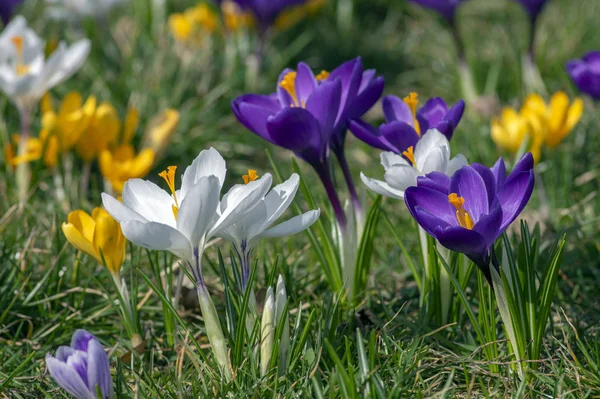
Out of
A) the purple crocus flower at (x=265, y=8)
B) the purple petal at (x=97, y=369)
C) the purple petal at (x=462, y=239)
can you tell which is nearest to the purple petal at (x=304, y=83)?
the purple petal at (x=462, y=239)

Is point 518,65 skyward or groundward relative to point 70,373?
groundward

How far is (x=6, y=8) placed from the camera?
10.8 ft

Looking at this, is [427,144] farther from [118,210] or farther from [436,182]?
[118,210]

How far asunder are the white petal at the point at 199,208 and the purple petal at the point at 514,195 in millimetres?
505

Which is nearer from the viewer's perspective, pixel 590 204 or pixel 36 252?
pixel 36 252

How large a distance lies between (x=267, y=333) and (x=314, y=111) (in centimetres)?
48

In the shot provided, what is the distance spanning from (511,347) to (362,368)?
1.10 ft

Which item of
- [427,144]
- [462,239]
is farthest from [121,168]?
[462,239]

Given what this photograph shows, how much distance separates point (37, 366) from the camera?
1.72 metres

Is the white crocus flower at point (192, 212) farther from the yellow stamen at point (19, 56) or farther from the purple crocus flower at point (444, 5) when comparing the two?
the purple crocus flower at point (444, 5)

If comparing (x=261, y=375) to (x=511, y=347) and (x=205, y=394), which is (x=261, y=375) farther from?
(x=511, y=347)

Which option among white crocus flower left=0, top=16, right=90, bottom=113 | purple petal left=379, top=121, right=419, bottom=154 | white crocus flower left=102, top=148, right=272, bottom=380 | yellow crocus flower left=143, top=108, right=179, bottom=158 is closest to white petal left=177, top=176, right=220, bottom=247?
white crocus flower left=102, top=148, right=272, bottom=380

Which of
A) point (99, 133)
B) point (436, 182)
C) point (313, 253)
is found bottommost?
point (313, 253)

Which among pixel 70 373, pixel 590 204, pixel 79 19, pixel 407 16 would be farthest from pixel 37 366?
pixel 407 16
